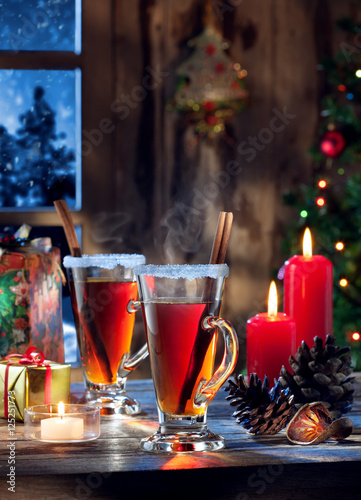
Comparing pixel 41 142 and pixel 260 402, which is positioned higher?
pixel 41 142

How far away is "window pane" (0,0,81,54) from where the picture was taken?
2695mm

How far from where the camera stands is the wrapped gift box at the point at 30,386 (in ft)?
3.07

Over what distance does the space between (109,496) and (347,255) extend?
1898 millimetres

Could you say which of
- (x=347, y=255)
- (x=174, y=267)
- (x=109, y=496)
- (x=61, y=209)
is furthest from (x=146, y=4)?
(x=109, y=496)

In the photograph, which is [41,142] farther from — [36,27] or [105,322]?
[105,322]

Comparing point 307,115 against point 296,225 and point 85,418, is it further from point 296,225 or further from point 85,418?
point 85,418

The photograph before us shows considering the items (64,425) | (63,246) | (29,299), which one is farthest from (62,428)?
(63,246)

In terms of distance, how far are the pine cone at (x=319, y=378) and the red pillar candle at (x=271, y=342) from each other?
0.07 metres

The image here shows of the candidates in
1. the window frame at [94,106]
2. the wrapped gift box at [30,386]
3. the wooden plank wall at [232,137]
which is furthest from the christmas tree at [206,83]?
the wrapped gift box at [30,386]

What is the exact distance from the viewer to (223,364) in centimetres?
80

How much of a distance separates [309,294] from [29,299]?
17.2 inches

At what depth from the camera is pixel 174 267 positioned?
0.79 metres

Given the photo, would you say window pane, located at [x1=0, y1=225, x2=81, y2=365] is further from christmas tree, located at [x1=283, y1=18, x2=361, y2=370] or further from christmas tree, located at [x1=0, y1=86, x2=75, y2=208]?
christmas tree, located at [x1=283, y1=18, x2=361, y2=370]

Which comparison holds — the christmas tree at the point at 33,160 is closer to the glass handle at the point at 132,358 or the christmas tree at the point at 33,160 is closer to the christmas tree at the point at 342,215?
the christmas tree at the point at 342,215
